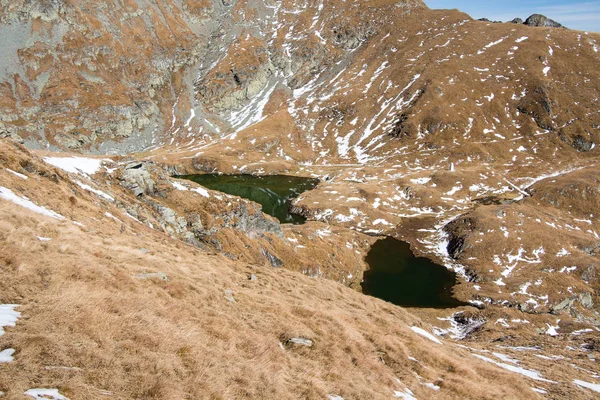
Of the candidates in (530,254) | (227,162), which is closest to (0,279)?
(530,254)

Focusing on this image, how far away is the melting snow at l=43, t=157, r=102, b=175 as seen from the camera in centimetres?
4422

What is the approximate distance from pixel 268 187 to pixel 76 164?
378ft

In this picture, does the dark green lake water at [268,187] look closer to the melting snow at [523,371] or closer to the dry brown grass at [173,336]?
the melting snow at [523,371]

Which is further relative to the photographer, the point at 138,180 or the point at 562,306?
the point at 562,306

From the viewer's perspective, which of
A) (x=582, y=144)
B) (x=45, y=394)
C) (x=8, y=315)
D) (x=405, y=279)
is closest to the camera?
(x=45, y=394)

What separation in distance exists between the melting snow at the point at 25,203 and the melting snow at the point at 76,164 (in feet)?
69.2

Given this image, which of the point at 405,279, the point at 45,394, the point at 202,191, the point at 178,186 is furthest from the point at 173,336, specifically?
the point at 405,279

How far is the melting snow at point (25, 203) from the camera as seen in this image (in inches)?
897

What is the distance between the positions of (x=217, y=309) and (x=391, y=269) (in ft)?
267

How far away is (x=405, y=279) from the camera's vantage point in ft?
296

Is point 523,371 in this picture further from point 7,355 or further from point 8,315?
point 8,315

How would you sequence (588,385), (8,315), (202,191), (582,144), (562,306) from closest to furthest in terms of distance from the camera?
(8,315)
(588,385)
(202,191)
(562,306)
(582,144)

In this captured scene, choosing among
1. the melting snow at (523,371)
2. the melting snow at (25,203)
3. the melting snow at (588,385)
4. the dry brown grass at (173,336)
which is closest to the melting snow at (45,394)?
the dry brown grass at (173,336)

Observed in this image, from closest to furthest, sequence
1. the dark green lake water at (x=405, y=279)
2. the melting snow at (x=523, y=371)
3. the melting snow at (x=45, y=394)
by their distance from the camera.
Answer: the melting snow at (x=45, y=394)
the melting snow at (x=523, y=371)
the dark green lake water at (x=405, y=279)
